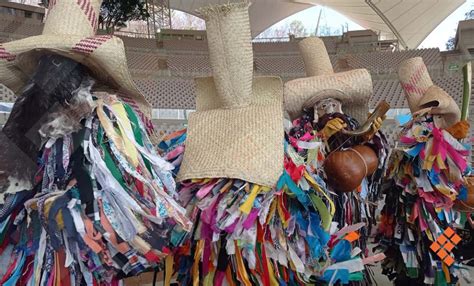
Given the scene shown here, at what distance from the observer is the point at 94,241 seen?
1.16 metres

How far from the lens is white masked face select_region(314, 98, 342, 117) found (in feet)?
6.79

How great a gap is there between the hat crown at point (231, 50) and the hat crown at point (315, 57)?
666 millimetres

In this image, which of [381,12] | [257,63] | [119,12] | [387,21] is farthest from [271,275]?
[387,21]

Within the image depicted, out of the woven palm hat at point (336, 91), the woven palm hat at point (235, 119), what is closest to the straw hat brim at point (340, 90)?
the woven palm hat at point (336, 91)

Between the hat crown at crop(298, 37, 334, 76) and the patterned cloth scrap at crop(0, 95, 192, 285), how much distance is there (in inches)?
48.4

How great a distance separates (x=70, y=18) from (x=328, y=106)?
3.86ft

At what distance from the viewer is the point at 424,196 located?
2246 millimetres

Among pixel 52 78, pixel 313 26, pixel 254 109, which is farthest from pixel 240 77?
pixel 313 26

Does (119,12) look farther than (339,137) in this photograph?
Yes

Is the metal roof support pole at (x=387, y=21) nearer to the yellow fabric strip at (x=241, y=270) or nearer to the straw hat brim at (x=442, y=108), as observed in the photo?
the straw hat brim at (x=442, y=108)

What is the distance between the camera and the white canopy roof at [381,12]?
17.7 meters

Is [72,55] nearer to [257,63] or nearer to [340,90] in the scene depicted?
[340,90]

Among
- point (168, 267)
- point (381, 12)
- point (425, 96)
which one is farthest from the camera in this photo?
point (381, 12)

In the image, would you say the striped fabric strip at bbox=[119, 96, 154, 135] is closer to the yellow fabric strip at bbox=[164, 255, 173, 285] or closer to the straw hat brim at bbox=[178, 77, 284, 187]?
the straw hat brim at bbox=[178, 77, 284, 187]
